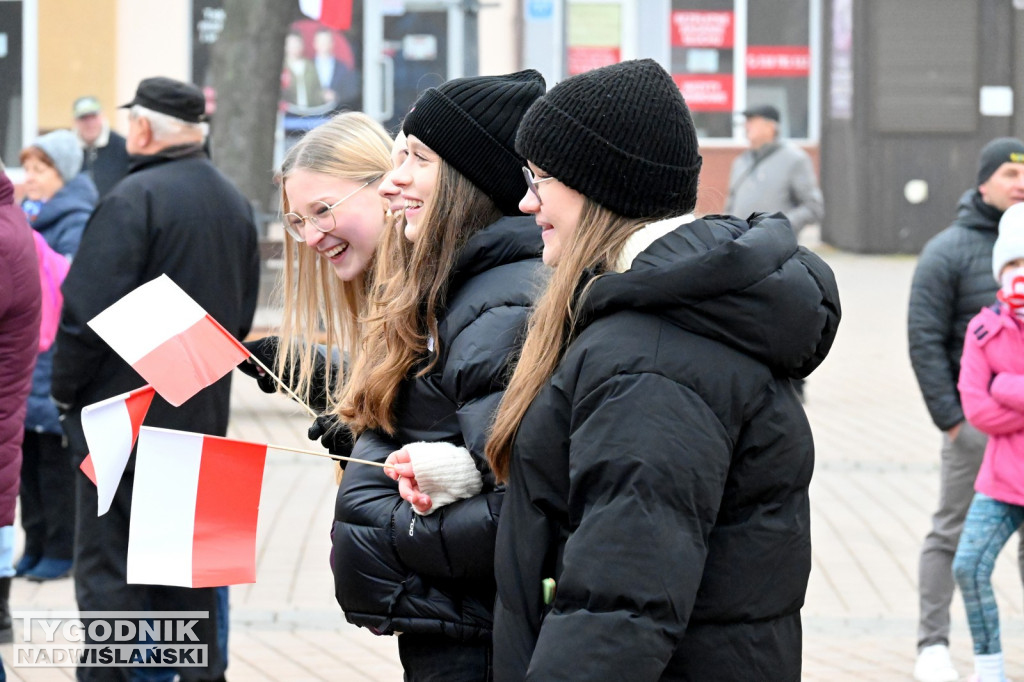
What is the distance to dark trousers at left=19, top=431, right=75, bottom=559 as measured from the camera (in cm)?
662

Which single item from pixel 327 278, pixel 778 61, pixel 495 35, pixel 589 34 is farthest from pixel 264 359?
pixel 778 61

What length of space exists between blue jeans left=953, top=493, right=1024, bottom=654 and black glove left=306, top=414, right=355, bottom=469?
2.55m

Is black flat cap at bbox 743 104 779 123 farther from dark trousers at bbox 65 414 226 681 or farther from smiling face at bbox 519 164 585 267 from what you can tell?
smiling face at bbox 519 164 585 267

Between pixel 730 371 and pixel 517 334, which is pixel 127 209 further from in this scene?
pixel 730 371

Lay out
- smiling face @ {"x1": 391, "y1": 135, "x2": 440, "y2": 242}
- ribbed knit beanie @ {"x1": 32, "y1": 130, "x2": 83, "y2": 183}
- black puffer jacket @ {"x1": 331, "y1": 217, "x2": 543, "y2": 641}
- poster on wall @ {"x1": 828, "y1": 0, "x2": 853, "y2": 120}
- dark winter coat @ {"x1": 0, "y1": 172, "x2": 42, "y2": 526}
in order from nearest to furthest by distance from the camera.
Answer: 1. black puffer jacket @ {"x1": 331, "y1": 217, "x2": 543, "y2": 641}
2. smiling face @ {"x1": 391, "y1": 135, "x2": 440, "y2": 242}
3. dark winter coat @ {"x1": 0, "y1": 172, "x2": 42, "y2": 526}
4. ribbed knit beanie @ {"x1": 32, "y1": 130, "x2": 83, "y2": 183}
5. poster on wall @ {"x1": 828, "y1": 0, "x2": 853, "y2": 120}

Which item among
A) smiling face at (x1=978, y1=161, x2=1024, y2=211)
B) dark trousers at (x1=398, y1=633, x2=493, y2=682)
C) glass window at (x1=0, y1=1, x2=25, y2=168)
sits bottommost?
dark trousers at (x1=398, y1=633, x2=493, y2=682)

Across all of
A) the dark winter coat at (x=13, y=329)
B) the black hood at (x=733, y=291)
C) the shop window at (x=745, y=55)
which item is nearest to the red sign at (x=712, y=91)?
the shop window at (x=745, y=55)

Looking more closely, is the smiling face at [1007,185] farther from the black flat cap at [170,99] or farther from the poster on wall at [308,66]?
the poster on wall at [308,66]

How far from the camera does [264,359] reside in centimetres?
362

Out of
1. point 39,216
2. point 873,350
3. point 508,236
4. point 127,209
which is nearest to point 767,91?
point 873,350

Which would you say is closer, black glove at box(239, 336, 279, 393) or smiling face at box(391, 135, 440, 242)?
smiling face at box(391, 135, 440, 242)

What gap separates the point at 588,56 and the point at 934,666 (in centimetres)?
1811

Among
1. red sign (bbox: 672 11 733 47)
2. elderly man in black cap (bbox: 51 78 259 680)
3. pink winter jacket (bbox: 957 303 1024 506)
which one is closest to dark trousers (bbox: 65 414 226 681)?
elderly man in black cap (bbox: 51 78 259 680)

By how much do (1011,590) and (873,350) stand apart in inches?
281
